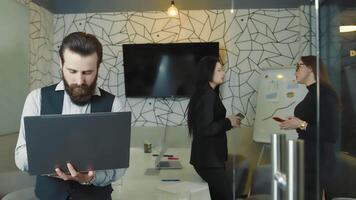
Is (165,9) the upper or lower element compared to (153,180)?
upper

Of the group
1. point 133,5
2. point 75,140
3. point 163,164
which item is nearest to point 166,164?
point 163,164

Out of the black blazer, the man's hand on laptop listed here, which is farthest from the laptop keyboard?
the man's hand on laptop

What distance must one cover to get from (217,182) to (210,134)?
0.30m

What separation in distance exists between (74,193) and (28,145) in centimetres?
32

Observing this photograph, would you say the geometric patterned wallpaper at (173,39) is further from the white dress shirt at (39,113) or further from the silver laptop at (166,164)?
the white dress shirt at (39,113)

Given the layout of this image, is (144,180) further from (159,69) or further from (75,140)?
(159,69)

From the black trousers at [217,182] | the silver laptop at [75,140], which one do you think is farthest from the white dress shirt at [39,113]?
the black trousers at [217,182]

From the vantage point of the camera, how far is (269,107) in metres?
3.12

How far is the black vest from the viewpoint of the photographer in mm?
1263

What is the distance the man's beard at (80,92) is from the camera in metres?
1.25

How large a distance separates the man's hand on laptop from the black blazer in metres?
1.01

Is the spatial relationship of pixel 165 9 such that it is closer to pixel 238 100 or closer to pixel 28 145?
pixel 238 100

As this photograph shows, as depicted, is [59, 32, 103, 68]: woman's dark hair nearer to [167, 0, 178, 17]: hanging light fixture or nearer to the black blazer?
the black blazer

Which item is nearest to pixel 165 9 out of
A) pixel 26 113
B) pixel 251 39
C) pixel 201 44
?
pixel 201 44
